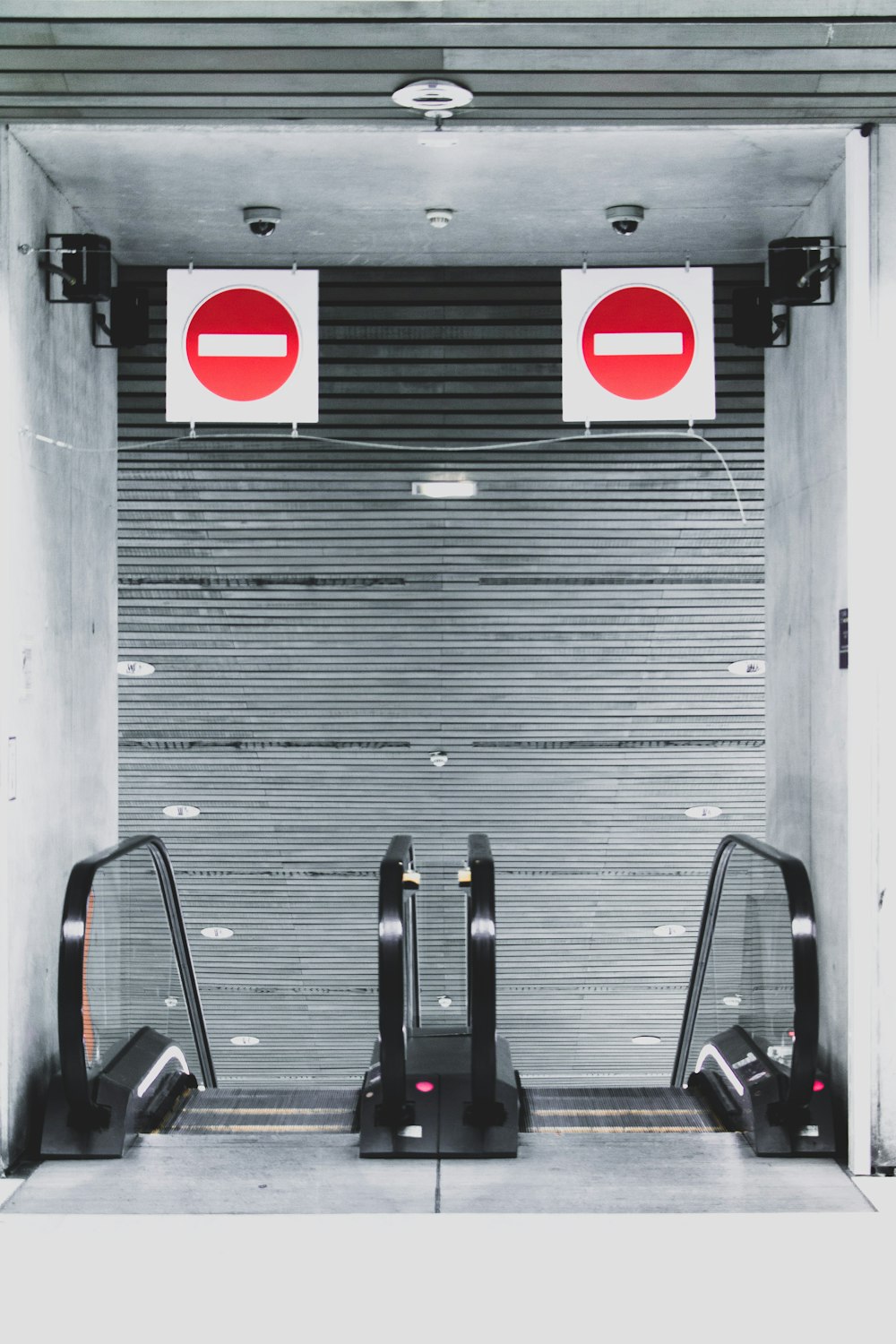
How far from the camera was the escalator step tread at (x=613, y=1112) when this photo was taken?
14.5ft

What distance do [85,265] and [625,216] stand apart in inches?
78.8

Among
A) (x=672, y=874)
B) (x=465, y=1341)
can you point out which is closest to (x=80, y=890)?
(x=465, y=1341)

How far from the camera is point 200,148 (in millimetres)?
4242

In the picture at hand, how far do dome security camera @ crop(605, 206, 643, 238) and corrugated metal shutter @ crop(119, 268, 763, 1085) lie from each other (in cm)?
A: 108

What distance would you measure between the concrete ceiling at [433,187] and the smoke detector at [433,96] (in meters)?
0.21

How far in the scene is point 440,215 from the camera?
4.95 m

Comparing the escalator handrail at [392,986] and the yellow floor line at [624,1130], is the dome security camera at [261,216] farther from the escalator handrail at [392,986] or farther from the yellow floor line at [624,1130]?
the yellow floor line at [624,1130]

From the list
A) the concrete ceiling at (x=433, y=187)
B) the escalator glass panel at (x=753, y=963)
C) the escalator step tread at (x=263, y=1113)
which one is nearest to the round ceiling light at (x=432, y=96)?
the concrete ceiling at (x=433, y=187)

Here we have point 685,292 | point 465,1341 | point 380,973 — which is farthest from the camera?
point 685,292

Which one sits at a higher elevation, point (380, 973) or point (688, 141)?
point (688, 141)

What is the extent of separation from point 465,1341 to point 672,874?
4.11 m

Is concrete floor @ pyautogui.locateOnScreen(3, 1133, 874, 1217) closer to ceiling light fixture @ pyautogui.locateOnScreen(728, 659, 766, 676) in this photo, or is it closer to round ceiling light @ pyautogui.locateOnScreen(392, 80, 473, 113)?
ceiling light fixture @ pyautogui.locateOnScreen(728, 659, 766, 676)

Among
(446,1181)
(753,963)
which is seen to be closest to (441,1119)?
→ (446,1181)

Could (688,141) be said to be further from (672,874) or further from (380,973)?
(672,874)
